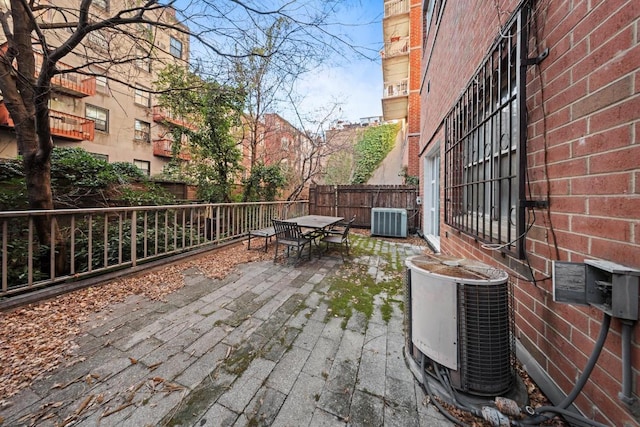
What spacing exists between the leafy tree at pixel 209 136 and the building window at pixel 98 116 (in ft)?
25.0

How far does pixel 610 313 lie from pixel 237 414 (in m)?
1.90

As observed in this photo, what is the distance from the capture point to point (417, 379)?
5.33 ft

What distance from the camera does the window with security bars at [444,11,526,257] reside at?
1.64 m

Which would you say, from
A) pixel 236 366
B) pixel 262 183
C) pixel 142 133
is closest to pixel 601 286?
pixel 236 366

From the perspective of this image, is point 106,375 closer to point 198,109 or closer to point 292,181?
point 198,109

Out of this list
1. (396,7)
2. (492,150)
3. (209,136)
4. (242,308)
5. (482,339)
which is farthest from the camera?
(396,7)

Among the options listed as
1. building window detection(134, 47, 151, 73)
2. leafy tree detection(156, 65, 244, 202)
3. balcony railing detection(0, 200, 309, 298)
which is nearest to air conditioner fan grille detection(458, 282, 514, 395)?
balcony railing detection(0, 200, 309, 298)

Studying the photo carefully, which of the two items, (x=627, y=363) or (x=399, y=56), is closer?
(x=627, y=363)

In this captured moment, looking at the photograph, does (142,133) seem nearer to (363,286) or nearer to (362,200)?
(362,200)

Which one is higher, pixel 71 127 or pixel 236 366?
pixel 71 127

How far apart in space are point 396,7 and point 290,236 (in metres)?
12.8

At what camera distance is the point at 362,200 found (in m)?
9.13

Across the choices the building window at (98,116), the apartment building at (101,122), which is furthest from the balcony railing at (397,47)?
the building window at (98,116)

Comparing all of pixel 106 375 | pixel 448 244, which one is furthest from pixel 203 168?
pixel 448 244
